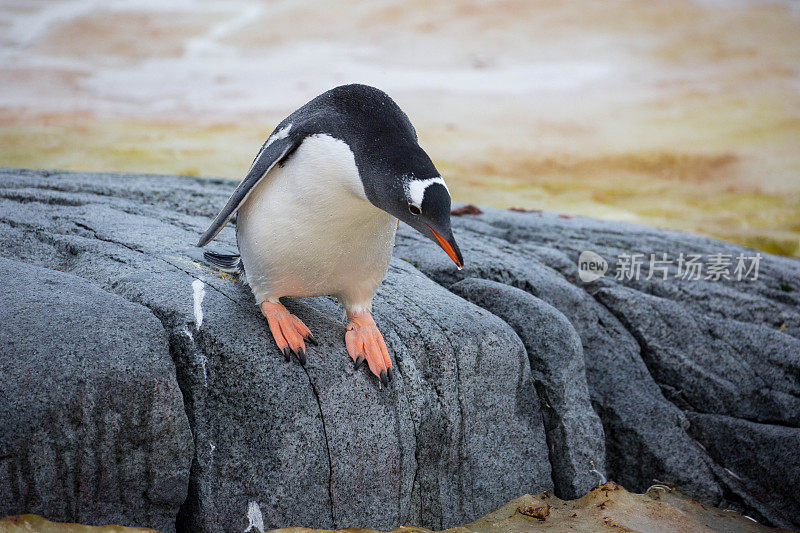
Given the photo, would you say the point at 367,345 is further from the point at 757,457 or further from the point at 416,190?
the point at 757,457

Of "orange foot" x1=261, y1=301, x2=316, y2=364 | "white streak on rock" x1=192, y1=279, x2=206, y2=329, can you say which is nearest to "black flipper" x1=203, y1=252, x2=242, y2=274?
"white streak on rock" x1=192, y1=279, x2=206, y2=329

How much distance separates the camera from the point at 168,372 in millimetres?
2240

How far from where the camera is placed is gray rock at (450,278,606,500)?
3.22 metres

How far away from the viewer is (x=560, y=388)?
327 centimetres

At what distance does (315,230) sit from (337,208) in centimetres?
13

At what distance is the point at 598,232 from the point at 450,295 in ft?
7.69

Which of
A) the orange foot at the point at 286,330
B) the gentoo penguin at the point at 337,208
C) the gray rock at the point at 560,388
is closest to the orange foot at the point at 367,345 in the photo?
the gentoo penguin at the point at 337,208

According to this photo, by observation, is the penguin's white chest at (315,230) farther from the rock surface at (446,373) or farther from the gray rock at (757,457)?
the gray rock at (757,457)

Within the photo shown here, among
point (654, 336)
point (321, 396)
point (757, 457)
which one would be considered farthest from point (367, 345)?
point (757, 457)

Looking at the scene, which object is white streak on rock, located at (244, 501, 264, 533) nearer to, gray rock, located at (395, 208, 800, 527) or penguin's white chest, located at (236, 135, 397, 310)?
penguin's white chest, located at (236, 135, 397, 310)

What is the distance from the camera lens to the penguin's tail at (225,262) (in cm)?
299

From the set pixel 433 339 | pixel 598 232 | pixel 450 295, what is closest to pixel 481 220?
pixel 598 232

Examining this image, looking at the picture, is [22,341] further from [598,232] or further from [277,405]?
[598,232]

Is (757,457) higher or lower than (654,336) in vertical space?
lower
